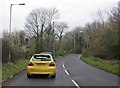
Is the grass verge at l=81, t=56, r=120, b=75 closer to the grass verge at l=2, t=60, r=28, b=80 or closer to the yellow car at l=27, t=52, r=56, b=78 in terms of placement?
the yellow car at l=27, t=52, r=56, b=78

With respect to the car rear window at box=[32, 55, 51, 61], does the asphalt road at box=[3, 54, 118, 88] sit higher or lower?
lower

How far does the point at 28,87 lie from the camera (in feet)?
45.7

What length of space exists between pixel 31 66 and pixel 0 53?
1219 cm

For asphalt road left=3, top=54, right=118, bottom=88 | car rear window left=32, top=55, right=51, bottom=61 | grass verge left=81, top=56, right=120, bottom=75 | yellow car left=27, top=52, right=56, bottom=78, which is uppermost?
car rear window left=32, top=55, right=51, bottom=61

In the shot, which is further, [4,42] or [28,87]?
[4,42]

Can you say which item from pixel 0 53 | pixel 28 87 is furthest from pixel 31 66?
pixel 0 53

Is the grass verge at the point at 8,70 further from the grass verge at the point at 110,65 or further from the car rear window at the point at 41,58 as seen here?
the grass verge at the point at 110,65

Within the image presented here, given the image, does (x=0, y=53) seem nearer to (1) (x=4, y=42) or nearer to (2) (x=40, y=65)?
(1) (x=4, y=42)

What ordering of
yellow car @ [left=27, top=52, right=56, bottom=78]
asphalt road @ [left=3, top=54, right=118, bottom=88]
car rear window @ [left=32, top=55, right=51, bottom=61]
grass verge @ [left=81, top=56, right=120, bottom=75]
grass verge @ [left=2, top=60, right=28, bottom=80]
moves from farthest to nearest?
grass verge @ [left=81, top=56, right=120, bottom=75]
car rear window @ [left=32, top=55, right=51, bottom=61]
grass verge @ [left=2, top=60, right=28, bottom=80]
yellow car @ [left=27, top=52, right=56, bottom=78]
asphalt road @ [left=3, top=54, right=118, bottom=88]

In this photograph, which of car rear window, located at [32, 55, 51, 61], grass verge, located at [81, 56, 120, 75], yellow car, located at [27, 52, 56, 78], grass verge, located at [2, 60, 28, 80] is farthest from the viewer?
grass verge, located at [81, 56, 120, 75]

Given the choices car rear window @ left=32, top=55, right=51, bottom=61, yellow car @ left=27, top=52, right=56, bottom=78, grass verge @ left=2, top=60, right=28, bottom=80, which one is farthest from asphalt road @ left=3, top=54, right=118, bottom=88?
car rear window @ left=32, top=55, right=51, bottom=61

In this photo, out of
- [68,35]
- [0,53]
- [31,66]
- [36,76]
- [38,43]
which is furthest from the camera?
[68,35]

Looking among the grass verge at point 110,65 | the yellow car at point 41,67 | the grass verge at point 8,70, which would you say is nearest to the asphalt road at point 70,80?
the yellow car at point 41,67

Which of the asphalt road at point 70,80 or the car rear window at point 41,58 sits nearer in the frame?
the asphalt road at point 70,80
